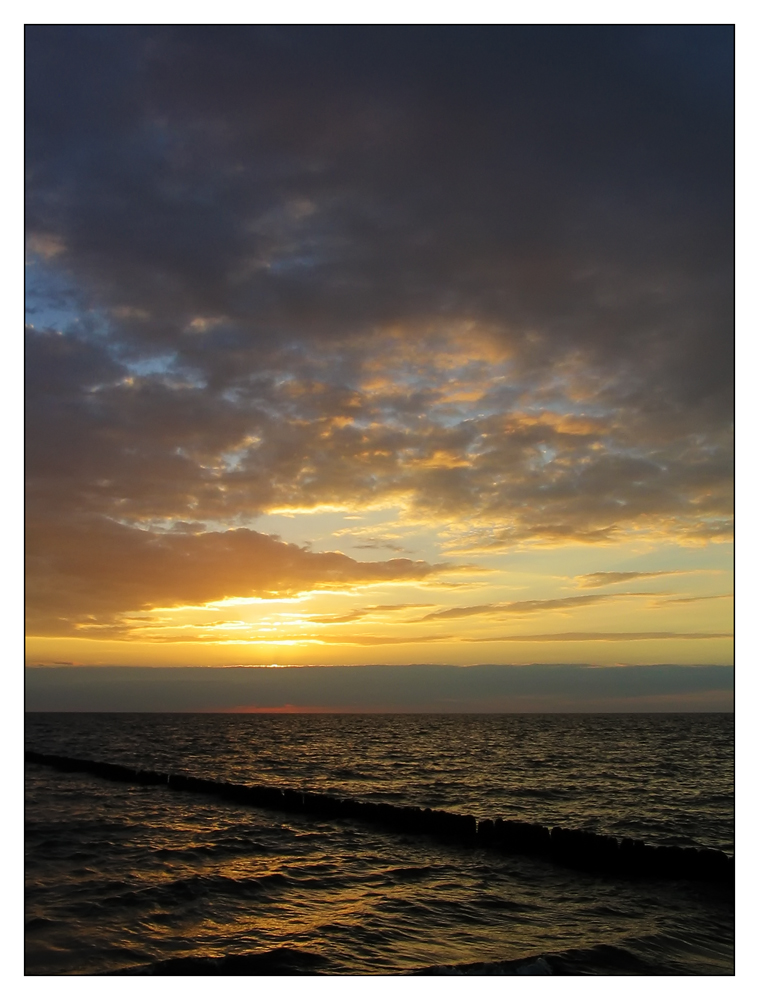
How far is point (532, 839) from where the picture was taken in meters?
22.0

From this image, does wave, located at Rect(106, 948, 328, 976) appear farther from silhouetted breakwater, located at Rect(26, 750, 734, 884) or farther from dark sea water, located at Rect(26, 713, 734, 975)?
silhouetted breakwater, located at Rect(26, 750, 734, 884)

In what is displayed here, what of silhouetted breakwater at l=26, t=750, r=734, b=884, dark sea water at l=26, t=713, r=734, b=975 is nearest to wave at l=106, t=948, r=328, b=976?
dark sea water at l=26, t=713, r=734, b=975

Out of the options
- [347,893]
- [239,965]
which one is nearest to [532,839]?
[347,893]

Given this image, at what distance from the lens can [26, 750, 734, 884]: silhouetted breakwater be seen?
1900 cm

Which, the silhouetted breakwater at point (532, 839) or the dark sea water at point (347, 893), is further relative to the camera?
the silhouetted breakwater at point (532, 839)

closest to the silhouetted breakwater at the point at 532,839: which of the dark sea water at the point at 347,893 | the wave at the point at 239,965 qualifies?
the dark sea water at the point at 347,893

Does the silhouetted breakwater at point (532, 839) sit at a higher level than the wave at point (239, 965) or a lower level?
lower

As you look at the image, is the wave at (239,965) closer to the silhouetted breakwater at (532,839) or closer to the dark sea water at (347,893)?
the dark sea water at (347,893)

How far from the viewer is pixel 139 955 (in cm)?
1200

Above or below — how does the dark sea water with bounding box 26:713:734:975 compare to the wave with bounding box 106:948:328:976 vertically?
below

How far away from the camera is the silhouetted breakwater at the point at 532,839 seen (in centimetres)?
1900

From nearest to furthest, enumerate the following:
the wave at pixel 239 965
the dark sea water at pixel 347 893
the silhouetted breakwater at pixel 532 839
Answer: the wave at pixel 239 965
the dark sea water at pixel 347 893
the silhouetted breakwater at pixel 532 839

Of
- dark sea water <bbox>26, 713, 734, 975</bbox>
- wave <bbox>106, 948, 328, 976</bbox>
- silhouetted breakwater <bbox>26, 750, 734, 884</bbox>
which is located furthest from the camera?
silhouetted breakwater <bbox>26, 750, 734, 884</bbox>
